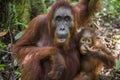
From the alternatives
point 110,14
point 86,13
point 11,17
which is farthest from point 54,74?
point 110,14

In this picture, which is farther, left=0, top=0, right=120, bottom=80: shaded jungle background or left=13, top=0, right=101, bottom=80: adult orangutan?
left=0, top=0, right=120, bottom=80: shaded jungle background

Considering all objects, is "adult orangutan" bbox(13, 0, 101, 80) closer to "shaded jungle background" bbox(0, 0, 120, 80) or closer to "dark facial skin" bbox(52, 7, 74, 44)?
"dark facial skin" bbox(52, 7, 74, 44)

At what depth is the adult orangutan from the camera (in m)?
4.12

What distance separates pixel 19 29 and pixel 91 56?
160 cm

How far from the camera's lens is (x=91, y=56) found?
4.33 m

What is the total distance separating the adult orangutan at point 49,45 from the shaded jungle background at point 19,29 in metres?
0.24

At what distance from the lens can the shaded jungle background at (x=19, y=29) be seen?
4.73 meters

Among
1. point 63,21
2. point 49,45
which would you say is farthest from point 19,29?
point 63,21

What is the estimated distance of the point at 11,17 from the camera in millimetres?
5234

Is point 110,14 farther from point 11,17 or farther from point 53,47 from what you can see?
point 53,47

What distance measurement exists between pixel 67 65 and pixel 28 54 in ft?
1.50

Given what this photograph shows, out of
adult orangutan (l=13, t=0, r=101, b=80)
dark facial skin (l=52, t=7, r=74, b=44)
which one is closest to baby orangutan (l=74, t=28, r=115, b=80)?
adult orangutan (l=13, t=0, r=101, b=80)

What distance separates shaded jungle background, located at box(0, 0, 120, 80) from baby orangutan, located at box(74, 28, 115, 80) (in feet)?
1.01

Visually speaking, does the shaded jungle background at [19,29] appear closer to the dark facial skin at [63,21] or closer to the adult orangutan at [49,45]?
the adult orangutan at [49,45]
